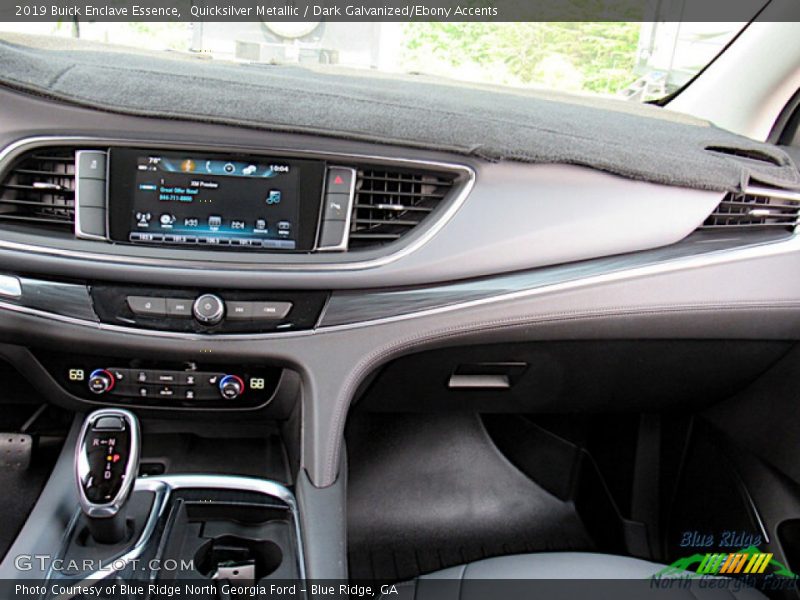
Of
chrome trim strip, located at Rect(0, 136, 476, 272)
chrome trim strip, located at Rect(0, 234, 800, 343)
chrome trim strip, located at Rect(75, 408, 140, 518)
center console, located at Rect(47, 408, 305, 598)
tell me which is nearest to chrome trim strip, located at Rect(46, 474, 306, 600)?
center console, located at Rect(47, 408, 305, 598)

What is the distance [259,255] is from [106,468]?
39cm

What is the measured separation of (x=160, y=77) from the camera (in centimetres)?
107

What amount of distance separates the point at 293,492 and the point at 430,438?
591mm

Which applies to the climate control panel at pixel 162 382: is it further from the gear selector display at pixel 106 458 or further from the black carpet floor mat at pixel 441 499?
the black carpet floor mat at pixel 441 499

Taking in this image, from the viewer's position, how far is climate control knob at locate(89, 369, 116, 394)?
3.86 ft

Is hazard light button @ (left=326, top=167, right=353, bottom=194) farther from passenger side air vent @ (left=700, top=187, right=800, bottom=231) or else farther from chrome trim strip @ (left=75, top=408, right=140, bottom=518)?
passenger side air vent @ (left=700, top=187, right=800, bottom=231)

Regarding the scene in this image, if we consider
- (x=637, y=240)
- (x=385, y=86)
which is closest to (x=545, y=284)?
(x=637, y=240)

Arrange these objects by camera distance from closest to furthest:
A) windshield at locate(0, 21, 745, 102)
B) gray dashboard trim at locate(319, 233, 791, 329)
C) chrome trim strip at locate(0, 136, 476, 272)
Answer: chrome trim strip at locate(0, 136, 476, 272)
gray dashboard trim at locate(319, 233, 791, 329)
windshield at locate(0, 21, 745, 102)

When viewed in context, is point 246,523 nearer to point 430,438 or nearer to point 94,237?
point 94,237

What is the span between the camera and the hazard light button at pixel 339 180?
1038mm

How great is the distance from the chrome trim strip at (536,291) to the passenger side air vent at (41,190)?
140 millimetres

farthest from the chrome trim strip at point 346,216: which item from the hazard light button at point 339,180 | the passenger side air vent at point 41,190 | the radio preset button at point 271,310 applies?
the passenger side air vent at point 41,190

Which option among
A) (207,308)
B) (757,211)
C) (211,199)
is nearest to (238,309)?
(207,308)

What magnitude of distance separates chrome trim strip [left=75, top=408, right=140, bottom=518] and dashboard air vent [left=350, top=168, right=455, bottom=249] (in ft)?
1.42
